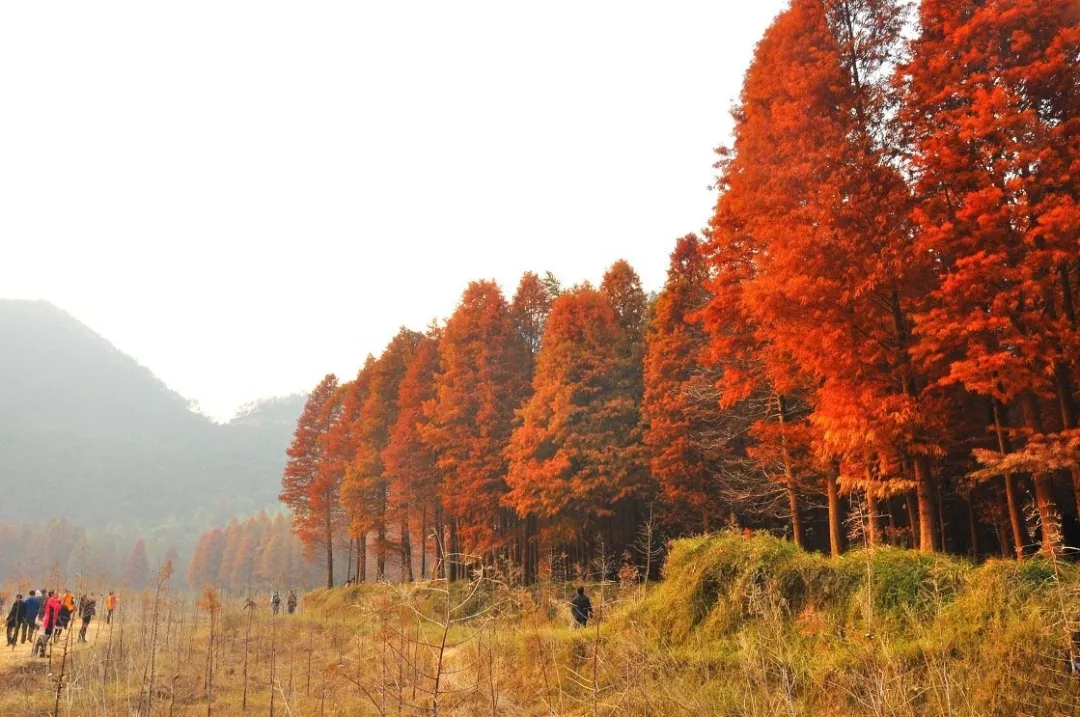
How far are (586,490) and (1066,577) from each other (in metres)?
16.7

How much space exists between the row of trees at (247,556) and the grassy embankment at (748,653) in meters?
77.9

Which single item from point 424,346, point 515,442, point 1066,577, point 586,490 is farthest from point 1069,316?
point 424,346

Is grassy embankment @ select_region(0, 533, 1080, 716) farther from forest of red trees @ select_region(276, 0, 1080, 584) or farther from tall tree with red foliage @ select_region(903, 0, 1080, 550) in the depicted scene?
tall tree with red foliage @ select_region(903, 0, 1080, 550)

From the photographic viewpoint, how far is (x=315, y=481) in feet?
134

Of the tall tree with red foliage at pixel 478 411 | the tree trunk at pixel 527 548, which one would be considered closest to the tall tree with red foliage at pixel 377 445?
the tall tree with red foliage at pixel 478 411

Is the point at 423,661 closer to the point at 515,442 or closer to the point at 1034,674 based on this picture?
the point at 1034,674

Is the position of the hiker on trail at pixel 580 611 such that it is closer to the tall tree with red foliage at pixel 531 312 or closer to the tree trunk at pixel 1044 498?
the tree trunk at pixel 1044 498

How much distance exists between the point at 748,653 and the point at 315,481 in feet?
125

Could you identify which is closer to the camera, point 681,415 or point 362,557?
point 681,415

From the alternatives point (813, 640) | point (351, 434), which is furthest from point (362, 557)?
point (813, 640)

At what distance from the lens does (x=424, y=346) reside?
117 feet

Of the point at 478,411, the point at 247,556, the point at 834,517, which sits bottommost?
the point at 247,556

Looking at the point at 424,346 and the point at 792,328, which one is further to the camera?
the point at 424,346

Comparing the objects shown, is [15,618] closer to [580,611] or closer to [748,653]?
[580,611]
